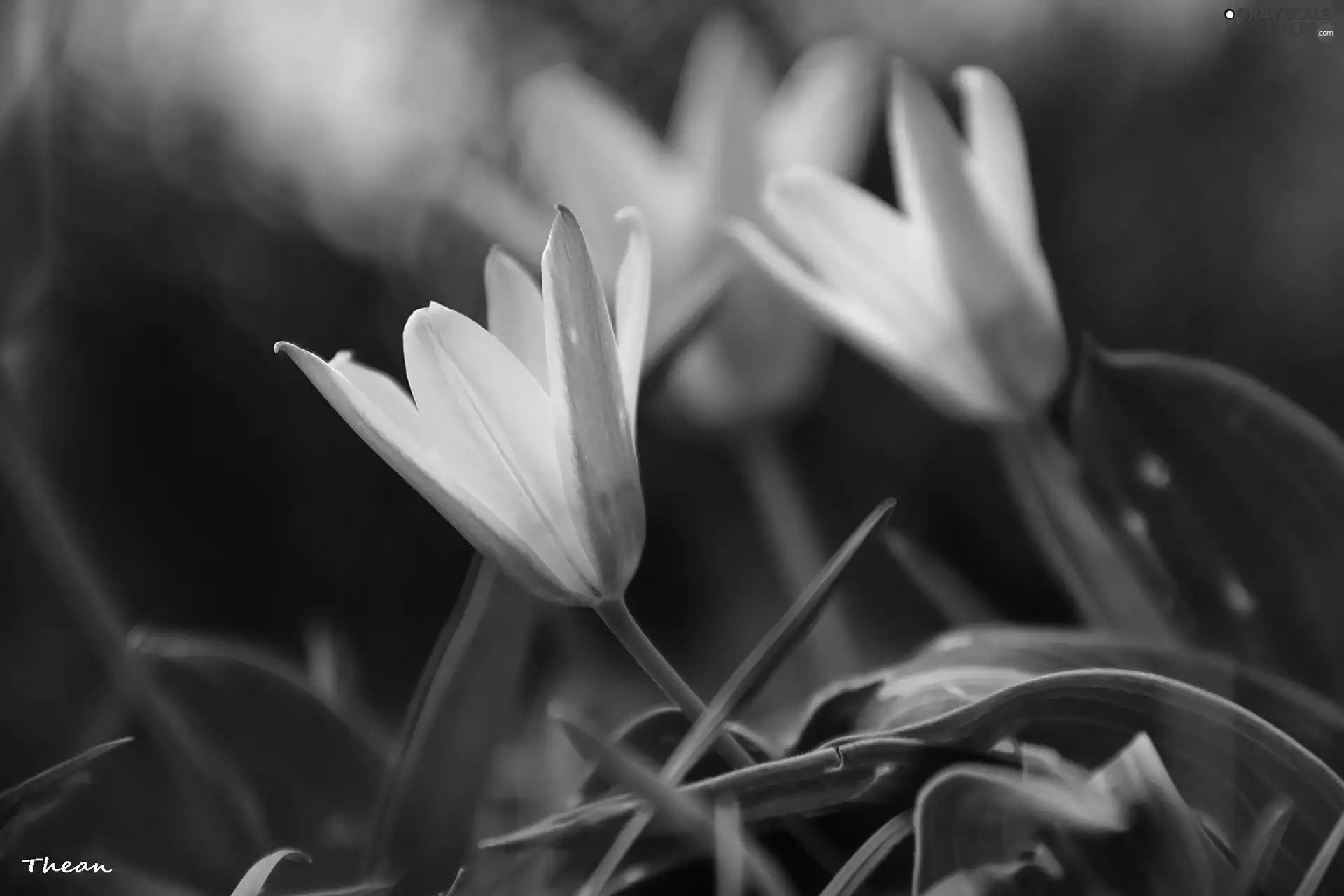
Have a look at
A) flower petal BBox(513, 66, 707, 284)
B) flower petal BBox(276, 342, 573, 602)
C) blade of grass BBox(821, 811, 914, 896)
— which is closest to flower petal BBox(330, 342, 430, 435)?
flower petal BBox(276, 342, 573, 602)

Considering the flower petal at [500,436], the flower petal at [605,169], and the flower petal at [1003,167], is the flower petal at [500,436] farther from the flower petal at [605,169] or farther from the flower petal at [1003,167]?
the flower petal at [605,169]

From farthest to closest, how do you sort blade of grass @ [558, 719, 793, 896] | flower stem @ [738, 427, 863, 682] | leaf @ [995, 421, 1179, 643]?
flower stem @ [738, 427, 863, 682], leaf @ [995, 421, 1179, 643], blade of grass @ [558, 719, 793, 896]

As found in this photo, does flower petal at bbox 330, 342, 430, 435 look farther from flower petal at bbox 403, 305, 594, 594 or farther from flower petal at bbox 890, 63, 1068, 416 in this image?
flower petal at bbox 890, 63, 1068, 416

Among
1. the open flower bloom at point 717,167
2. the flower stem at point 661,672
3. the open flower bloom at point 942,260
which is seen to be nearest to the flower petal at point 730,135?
the open flower bloom at point 717,167

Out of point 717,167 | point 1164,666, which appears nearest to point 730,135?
point 717,167

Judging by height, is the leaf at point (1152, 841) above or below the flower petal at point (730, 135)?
below

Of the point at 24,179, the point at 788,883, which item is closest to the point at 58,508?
the point at 24,179

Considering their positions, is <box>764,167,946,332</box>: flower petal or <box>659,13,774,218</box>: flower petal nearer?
<box>764,167,946,332</box>: flower petal

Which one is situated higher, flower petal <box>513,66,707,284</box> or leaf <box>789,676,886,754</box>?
flower petal <box>513,66,707,284</box>
